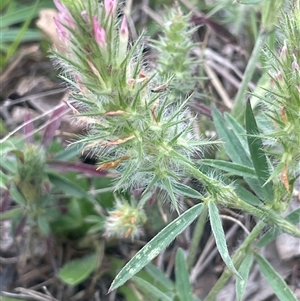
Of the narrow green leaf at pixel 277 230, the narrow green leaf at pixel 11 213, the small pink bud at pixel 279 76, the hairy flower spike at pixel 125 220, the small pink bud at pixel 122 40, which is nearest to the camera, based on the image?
the small pink bud at pixel 122 40

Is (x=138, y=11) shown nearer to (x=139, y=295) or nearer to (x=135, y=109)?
(x=139, y=295)

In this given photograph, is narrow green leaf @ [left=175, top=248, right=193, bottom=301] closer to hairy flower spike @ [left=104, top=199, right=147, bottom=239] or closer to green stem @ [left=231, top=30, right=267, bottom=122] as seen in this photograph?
hairy flower spike @ [left=104, top=199, right=147, bottom=239]

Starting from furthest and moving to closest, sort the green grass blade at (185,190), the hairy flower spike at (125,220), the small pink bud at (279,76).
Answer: the hairy flower spike at (125,220)
the green grass blade at (185,190)
the small pink bud at (279,76)

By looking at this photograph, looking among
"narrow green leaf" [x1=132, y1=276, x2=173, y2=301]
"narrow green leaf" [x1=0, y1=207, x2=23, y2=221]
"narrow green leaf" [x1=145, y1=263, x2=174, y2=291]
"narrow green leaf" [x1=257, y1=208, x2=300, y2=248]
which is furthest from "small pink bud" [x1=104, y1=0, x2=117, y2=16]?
"narrow green leaf" [x1=0, y1=207, x2=23, y2=221]

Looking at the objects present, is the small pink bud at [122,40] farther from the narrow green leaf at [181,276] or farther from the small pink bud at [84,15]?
the narrow green leaf at [181,276]

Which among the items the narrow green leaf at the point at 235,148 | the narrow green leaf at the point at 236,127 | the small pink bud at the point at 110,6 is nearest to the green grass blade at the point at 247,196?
the narrow green leaf at the point at 235,148

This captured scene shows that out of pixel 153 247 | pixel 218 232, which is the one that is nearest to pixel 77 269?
pixel 153 247

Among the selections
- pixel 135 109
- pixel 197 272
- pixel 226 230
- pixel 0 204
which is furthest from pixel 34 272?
pixel 135 109
